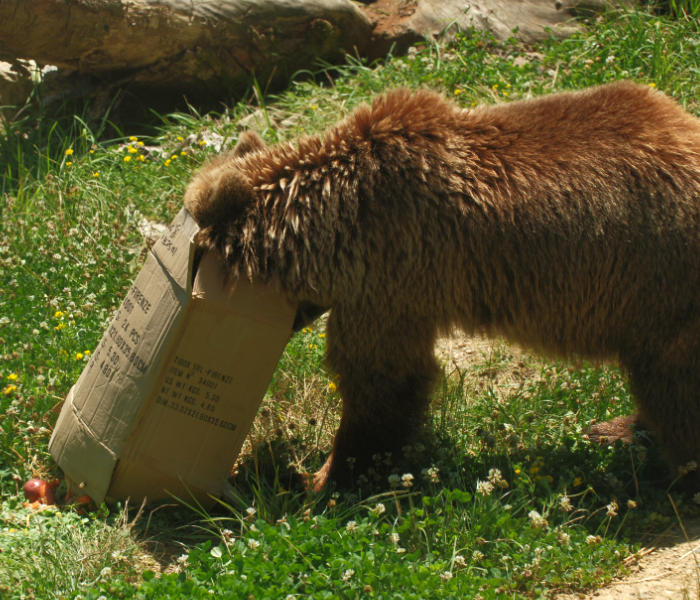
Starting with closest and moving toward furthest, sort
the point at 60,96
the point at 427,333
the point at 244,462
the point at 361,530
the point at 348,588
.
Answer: the point at 348,588 → the point at 361,530 → the point at 427,333 → the point at 244,462 → the point at 60,96

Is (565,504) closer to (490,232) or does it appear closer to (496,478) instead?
(496,478)

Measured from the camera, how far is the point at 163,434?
3900 millimetres

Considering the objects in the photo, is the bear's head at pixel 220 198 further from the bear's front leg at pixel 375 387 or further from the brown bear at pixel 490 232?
the bear's front leg at pixel 375 387

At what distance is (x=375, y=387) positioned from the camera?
4.13 metres

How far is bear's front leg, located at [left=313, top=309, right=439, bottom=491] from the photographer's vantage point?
404 centimetres

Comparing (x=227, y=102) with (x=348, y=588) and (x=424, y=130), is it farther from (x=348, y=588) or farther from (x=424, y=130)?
(x=348, y=588)

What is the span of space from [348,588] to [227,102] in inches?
235

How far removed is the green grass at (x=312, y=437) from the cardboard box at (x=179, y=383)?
21 cm

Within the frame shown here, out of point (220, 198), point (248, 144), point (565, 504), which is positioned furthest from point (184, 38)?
point (565, 504)

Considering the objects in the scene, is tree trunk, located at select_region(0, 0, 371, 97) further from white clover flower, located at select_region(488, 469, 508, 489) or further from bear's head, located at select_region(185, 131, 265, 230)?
white clover flower, located at select_region(488, 469, 508, 489)

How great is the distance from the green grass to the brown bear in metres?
0.57

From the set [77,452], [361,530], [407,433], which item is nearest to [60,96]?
[77,452]

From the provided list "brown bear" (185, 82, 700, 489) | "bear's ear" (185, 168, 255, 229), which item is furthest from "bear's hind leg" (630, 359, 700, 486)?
"bear's ear" (185, 168, 255, 229)

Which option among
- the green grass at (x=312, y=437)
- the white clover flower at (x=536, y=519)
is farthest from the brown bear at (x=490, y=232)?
the white clover flower at (x=536, y=519)
